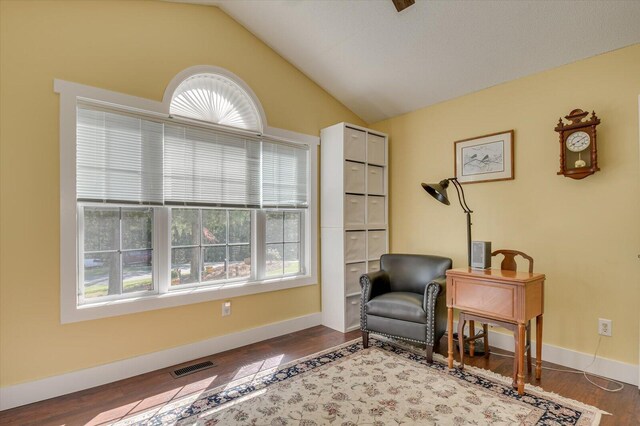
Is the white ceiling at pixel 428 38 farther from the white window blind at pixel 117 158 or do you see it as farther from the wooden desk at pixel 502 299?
the wooden desk at pixel 502 299

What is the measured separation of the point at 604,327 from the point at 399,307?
5.13 feet

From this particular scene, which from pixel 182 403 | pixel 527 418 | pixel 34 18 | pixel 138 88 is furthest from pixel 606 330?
pixel 34 18

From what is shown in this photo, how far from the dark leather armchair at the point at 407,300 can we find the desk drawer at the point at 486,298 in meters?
0.20

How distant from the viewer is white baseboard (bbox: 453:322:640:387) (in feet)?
8.19

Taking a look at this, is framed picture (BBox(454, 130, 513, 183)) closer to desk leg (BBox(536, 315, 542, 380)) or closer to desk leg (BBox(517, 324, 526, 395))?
desk leg (BBox(536, 315, 542, 380))

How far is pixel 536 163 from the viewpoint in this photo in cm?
301

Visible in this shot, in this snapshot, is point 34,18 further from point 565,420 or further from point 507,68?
point 565,420

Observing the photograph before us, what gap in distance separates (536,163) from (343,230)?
192 centimetres

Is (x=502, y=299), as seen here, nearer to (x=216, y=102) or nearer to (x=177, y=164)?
(x=177, y=164)

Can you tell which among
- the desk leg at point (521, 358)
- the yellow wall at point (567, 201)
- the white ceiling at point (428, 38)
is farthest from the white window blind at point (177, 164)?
the desk leg at point (521, 358)

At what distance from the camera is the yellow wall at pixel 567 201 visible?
2551 millimetres

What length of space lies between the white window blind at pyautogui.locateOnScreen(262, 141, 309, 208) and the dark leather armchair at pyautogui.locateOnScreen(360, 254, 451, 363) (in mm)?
1175

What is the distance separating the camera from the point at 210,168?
312cm

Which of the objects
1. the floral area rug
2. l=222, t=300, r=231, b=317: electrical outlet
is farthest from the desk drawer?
l=222, t=300, r=231, b=317: electrical outlet
